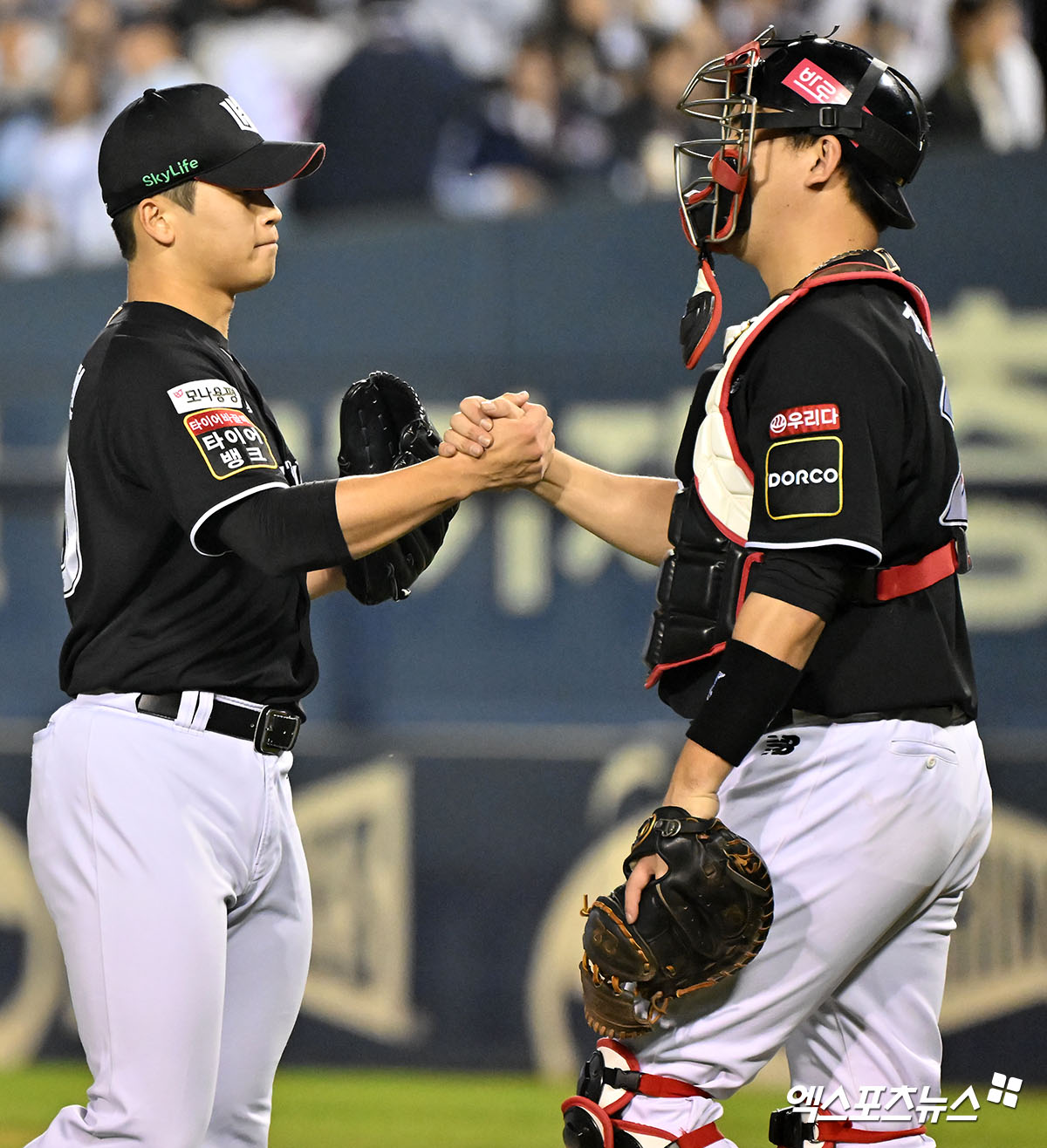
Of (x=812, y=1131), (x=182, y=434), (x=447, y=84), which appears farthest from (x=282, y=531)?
(x=447, y=84)

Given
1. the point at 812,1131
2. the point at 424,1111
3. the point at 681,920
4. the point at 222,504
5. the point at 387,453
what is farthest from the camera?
the point at 424,1111

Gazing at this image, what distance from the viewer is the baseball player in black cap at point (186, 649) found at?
259 cm

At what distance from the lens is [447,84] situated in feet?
21.7

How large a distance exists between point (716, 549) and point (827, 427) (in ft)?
1.10

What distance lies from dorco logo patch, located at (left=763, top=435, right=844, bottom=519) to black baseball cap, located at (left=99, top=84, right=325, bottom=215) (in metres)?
1.00

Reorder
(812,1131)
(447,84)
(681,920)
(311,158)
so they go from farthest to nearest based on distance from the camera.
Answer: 1. (447,84)
2. (311,158)
3. (812,1131)
4. (681,920)

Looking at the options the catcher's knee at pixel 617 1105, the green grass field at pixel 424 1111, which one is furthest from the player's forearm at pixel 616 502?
the green grass field at pixel 424 1111

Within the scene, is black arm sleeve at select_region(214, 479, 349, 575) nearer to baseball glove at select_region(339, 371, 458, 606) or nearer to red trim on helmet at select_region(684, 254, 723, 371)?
baseball glove at select_region(339, 371, 458, 606)

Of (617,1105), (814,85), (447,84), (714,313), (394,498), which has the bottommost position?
(617,1105)

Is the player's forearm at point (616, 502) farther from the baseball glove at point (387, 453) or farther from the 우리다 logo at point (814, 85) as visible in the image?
the 우리다 logo at point (814, 85)

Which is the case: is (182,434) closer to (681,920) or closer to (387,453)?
(387,453)

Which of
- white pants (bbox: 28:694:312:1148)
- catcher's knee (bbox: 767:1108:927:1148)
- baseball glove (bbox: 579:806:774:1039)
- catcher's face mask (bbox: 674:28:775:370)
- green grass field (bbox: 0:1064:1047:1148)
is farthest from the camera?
green grass field (bbox: 0:1064:1047:1148)

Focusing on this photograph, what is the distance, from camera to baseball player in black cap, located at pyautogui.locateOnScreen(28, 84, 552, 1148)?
8.48 ft

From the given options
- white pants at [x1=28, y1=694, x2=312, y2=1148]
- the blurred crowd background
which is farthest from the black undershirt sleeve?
the blurred crowd background
